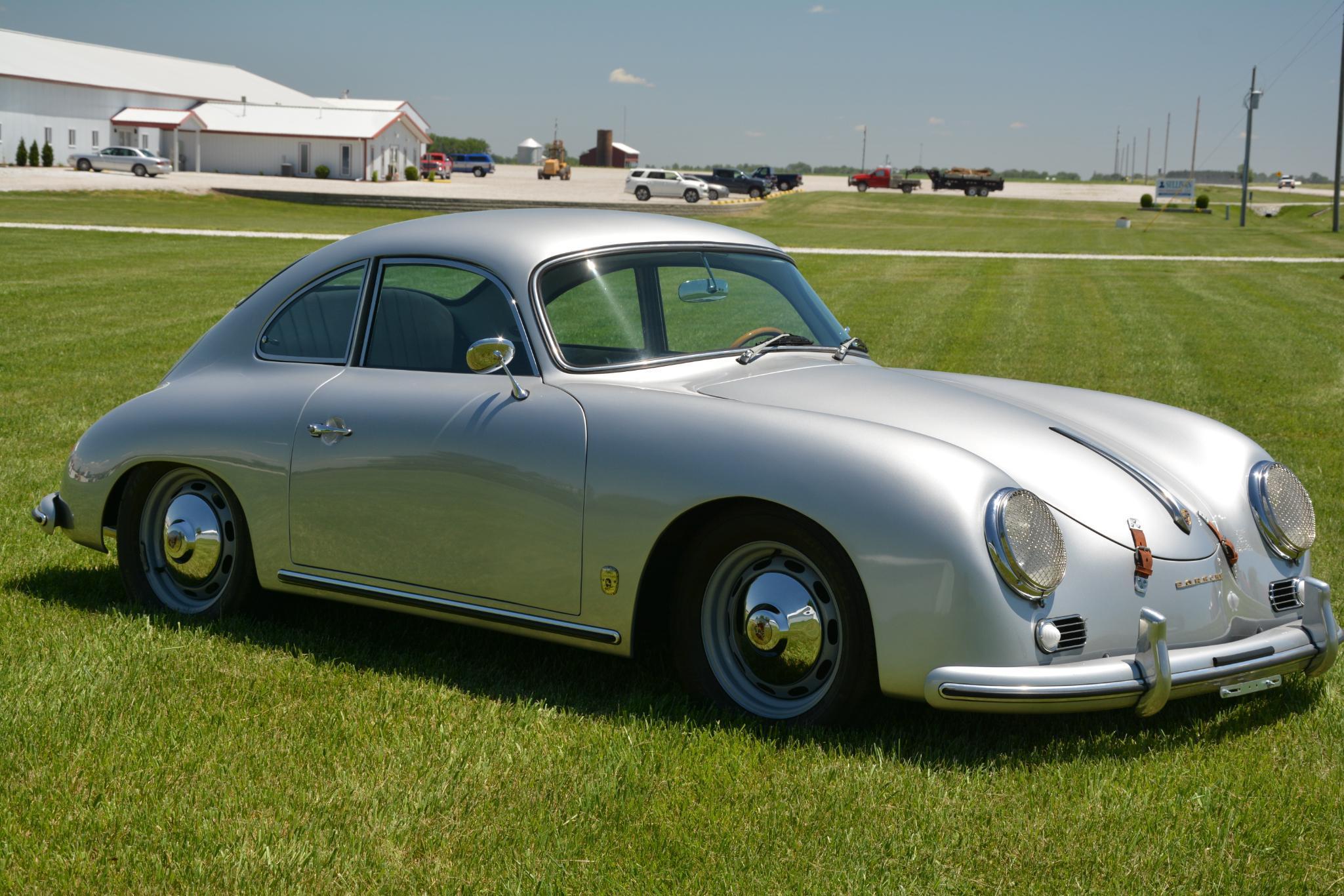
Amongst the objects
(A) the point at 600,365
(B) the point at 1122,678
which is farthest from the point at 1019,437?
(A) the point at 600,365

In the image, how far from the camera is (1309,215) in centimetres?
5709

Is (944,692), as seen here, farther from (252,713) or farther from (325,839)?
(252,713)

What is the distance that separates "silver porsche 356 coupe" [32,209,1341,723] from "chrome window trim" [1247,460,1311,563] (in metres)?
0.01

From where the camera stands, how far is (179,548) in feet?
16.6

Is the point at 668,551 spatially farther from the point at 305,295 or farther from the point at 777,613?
the point at 305,295

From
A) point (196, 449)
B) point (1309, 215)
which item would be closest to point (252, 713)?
point (196, 449)

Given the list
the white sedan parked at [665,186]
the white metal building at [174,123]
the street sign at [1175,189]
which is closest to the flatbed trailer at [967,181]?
the street sign at [1175,189]

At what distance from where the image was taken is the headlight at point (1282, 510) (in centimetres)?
420

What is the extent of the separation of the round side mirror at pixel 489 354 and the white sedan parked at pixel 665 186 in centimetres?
5121

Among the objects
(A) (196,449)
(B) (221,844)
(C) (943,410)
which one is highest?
(C) (943,410)

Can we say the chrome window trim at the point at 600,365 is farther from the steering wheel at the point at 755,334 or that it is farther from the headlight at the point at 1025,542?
the headlight at the point at 1025,542

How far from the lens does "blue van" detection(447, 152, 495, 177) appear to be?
84.2 meters

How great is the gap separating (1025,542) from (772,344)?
161cm

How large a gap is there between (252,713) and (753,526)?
165 centimetres
